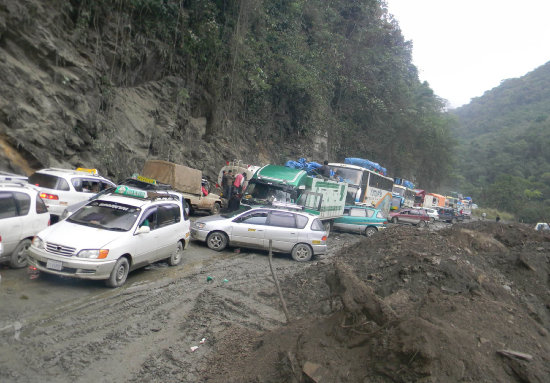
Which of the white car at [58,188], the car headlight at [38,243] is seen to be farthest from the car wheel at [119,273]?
the white car at [58,188]

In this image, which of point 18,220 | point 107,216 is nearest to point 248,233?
point 107,216

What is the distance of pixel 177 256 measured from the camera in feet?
33.0

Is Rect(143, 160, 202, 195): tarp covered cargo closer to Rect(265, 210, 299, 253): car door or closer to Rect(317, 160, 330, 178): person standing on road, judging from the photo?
Rect(265, 210, 299, 253): car door

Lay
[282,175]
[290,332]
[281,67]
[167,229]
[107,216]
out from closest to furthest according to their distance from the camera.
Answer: [290,332] → [107,216] → [167,229] → [282,175] → [281,67]

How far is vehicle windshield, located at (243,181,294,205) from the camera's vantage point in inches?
627

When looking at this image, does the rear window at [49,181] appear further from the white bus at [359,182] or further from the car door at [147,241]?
the white bus at [359,182]

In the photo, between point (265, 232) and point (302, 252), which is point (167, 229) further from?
point (302, 252)

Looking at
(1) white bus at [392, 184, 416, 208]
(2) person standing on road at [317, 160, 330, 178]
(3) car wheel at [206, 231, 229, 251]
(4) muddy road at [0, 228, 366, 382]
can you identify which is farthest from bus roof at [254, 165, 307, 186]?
(1) white bus at [392, 184, 416, 208]

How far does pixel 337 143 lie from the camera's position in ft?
131

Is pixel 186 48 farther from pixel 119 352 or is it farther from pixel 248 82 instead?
pixel 119 352

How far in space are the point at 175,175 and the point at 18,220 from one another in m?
9.50

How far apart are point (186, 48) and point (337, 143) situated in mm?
21566

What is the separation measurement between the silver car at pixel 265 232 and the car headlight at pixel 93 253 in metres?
5.15

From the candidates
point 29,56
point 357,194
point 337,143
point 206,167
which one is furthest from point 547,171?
point 29,56
